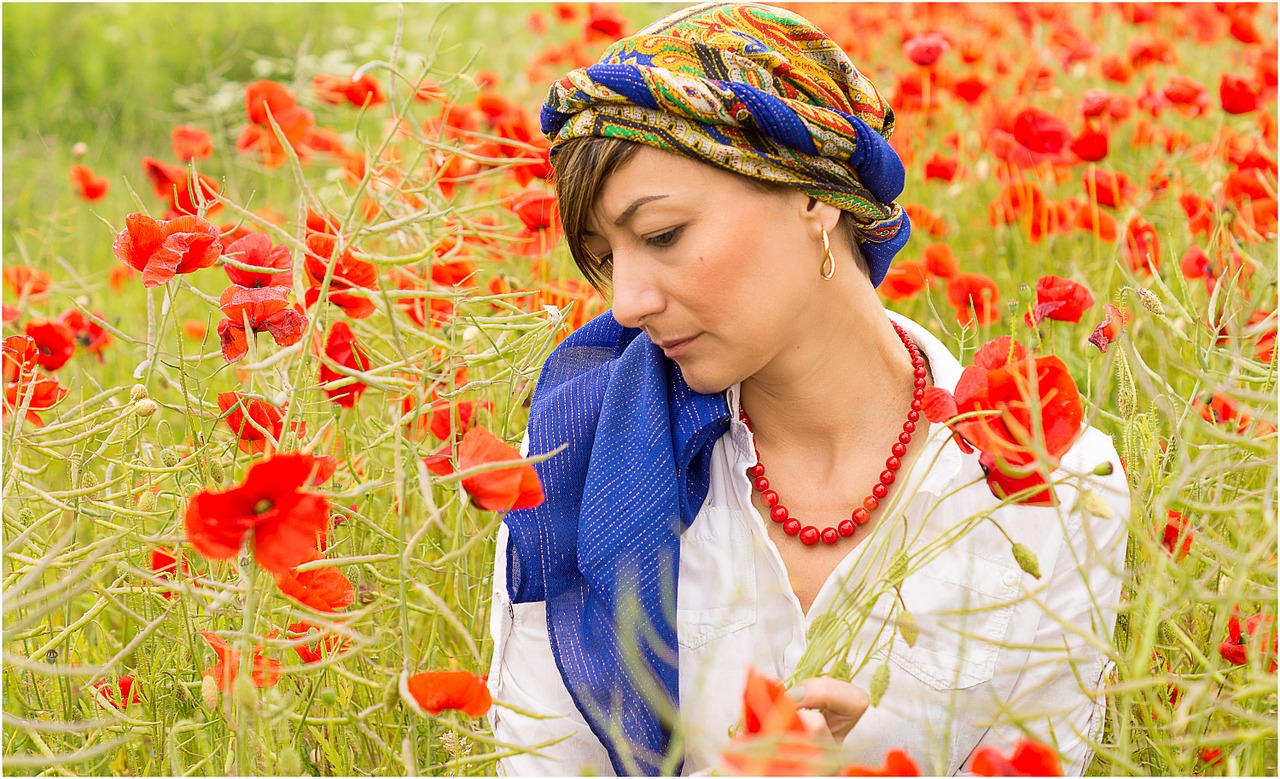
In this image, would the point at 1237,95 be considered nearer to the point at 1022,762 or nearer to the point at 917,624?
the point at 917,624

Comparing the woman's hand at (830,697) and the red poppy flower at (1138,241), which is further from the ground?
the red poppy flower at (1138,241)

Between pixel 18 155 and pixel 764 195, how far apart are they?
12.0 feet

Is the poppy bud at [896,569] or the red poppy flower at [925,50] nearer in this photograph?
the poppy bud at [896,569]

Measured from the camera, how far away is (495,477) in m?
0.87

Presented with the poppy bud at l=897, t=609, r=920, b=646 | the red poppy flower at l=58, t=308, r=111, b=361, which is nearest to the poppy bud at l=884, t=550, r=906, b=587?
the poppy bud at l=897, t=609, r=920, b=646

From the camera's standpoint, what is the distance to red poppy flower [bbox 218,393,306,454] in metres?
1.17

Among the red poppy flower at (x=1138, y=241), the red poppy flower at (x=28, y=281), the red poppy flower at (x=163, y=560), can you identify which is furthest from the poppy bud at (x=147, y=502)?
the red poppy flower at (x=1138, y=241)

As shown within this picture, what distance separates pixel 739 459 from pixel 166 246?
72cm

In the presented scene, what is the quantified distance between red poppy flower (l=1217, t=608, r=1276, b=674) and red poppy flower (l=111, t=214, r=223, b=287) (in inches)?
36.4

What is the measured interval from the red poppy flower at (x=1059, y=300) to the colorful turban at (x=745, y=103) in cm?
21

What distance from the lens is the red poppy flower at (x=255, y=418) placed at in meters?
1.17

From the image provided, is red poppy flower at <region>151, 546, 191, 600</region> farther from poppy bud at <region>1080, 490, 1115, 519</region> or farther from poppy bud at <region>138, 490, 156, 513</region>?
poppy bud at <region>1080, 490, 1115, 519</region>

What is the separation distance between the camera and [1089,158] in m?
2.30

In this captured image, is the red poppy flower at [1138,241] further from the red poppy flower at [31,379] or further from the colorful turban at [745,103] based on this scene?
the red poppy flower at [31,379]
